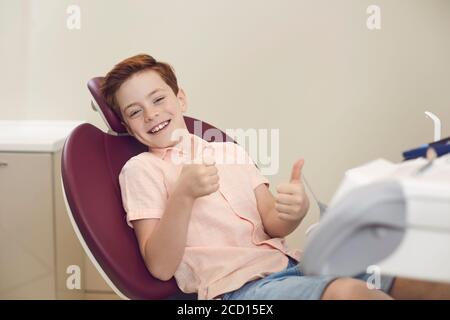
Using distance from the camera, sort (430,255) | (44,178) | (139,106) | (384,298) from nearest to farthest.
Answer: (430,255) < (384,298) < (139,106) < (44,178)

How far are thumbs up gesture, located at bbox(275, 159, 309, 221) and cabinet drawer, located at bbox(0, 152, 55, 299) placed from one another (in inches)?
27.1

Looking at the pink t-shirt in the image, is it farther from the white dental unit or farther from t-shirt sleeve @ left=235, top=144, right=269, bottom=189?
the white dental unit

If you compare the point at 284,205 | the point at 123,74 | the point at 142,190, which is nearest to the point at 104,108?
the point at 123,74

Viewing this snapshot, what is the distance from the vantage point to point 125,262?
0.96m

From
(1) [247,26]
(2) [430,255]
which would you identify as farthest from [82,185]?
(1) [247,26]

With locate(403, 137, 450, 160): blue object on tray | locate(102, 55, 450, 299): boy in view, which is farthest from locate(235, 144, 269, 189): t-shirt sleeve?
locate(403, 137, 450, 160): blue object on tray

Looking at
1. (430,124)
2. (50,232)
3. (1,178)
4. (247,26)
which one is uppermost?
(247,26)

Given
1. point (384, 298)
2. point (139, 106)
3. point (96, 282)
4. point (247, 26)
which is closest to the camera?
point (384, 298)

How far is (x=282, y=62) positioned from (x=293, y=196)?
29.4 inches

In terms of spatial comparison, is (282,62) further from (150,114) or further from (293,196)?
(293,196)

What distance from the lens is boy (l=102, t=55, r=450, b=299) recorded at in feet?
2.99

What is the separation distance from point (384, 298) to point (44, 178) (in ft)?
3.03

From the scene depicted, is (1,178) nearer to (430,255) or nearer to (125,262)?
(125,262)

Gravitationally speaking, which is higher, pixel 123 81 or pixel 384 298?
pixel 123 81
